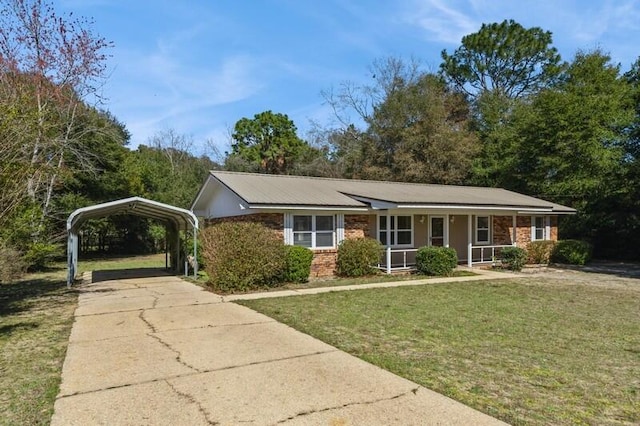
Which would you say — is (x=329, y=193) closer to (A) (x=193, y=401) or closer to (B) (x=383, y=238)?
(B) (x=383, y=238)

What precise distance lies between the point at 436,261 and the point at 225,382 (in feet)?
39.4

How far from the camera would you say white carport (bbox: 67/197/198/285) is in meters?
13.5

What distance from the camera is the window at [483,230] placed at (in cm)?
2045

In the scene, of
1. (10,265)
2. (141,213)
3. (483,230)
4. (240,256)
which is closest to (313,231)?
(240,256)

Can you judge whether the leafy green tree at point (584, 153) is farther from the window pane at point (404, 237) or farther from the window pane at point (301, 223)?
the window pane at point (301, 223)

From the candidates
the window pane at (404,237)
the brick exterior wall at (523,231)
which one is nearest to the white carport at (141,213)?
the window pane at (404,237)

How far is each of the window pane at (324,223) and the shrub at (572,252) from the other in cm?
1174

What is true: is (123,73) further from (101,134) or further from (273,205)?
(273,205)

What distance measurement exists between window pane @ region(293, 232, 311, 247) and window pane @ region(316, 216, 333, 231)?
45 centimetres

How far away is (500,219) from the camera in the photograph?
20.7m

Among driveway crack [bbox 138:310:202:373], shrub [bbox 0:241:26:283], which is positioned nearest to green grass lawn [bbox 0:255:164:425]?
driveway crack [bbox 138:310:202:373]

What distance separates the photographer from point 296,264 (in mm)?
13648

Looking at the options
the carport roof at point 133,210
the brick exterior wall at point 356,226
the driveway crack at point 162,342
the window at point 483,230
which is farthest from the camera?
the window at point 483,230

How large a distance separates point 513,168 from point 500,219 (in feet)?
31.0
